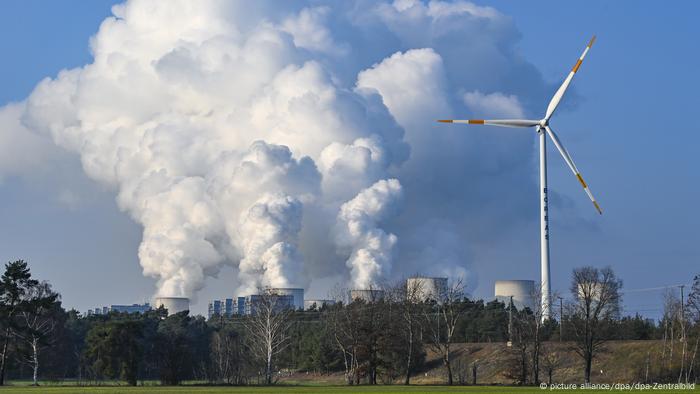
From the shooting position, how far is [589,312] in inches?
3935

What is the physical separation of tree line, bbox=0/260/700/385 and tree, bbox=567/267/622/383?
161 millimetres

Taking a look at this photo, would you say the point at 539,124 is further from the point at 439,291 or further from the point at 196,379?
the point at 196,379

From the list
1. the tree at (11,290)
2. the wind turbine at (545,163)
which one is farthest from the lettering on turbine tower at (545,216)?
the tree at (11,290)

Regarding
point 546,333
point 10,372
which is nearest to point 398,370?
point 546,333

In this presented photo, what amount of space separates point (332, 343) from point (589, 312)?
33.3 m

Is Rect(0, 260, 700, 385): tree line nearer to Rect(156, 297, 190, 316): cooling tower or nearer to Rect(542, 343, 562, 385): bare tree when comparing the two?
Rect(542, 343, 562, 385): bare tree

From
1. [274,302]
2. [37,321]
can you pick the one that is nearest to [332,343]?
[274,302]

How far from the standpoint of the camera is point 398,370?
112 metres

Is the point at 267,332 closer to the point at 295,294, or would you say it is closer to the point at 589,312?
the point at 589,312

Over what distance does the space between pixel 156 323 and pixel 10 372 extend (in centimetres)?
2073

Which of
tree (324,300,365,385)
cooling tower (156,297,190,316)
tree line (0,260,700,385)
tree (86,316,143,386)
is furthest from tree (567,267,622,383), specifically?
cooling tower (156,297,190,316)

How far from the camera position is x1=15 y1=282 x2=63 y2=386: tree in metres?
93.6

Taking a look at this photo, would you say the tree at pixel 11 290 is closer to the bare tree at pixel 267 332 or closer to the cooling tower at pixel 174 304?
the bare tree at pixel 267 332

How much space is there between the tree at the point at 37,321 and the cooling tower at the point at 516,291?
6508 cm
